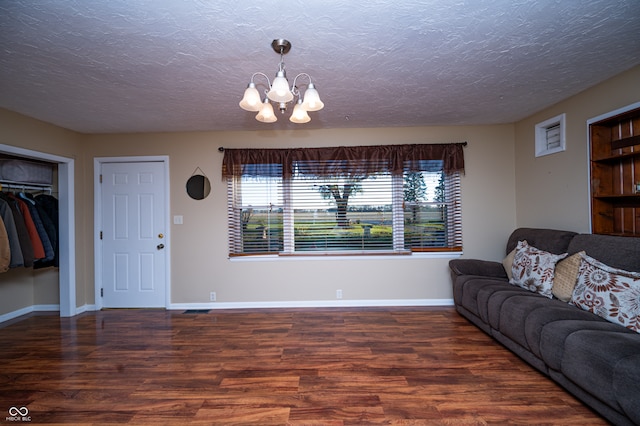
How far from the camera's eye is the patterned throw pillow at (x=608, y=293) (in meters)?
1.91

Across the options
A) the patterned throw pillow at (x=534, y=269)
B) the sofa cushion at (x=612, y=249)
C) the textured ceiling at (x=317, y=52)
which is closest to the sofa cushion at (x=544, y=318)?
the patterned throw pillow at (x=534, y=269)

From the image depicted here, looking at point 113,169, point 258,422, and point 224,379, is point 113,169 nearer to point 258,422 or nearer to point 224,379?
point 224,379

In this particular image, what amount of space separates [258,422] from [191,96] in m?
2.76

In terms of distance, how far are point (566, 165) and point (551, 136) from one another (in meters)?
0.51

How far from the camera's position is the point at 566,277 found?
2467mm

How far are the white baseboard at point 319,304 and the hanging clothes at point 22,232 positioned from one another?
1634 mm

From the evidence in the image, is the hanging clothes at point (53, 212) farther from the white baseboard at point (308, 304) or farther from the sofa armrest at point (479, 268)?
the sofa armrest at point (479, 268)

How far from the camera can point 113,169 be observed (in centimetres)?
390

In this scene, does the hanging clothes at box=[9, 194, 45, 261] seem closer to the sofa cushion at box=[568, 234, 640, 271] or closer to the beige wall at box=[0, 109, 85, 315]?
the beige wall at box=[0, 109, 85, 315]

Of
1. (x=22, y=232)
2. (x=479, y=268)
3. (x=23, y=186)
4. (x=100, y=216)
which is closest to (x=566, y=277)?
(x=479, y=268)

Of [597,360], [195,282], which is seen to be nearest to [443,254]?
[597,360]

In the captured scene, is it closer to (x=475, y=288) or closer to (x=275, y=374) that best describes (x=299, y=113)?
(x=275, y=374)

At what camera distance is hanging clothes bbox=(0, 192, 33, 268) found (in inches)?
126

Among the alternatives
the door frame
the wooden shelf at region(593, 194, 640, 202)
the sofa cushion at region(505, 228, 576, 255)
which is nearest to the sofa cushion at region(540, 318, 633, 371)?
the sofa cushion at region(505, 228, 576, 255)
